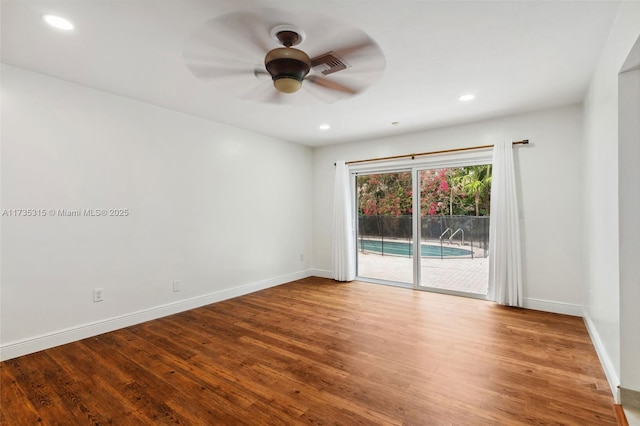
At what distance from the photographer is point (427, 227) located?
4.64m

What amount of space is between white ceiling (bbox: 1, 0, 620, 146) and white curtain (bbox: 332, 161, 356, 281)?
5.68 ft

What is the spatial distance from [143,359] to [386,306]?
271 centimetres

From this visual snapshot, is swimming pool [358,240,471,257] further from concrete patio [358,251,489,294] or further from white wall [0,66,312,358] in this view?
white wall [0,66,312,358]


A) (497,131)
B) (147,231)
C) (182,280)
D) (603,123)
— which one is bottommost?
(182,280)

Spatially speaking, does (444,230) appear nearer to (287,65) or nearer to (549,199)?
(549,199)

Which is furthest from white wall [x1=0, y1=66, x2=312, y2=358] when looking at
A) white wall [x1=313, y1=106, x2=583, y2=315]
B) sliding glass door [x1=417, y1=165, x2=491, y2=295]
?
white wall [x1=313, y1=106, x2=583, y2=315]

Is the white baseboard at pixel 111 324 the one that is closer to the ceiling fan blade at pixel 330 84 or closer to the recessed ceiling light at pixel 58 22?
the recessed ceiling light at pixel 58 22

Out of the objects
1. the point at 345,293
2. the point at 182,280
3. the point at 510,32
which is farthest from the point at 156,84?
the point at 345,293

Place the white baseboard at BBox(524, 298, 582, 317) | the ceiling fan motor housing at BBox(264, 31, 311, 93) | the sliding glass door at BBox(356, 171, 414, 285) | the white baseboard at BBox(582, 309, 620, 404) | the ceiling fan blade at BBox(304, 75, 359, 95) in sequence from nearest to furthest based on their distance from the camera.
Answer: the white baseboard at BBox(582, 309, 620, 404), the ceiling fan motor housing at BBox(264, 31, 311, 93), the ceiling fan blade at BBox(304, 75, 359, 95), the white baseboard at BBox(524, 298, 582, 317), the sliding glass door at BBox(356, 171, 414, 285)

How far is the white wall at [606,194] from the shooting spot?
6.12ft

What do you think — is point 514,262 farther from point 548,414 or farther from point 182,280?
point 182,280

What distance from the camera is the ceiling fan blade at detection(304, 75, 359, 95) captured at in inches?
106

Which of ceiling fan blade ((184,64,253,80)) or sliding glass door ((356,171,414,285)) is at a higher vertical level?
ceiling fan blade ((184,64,253,80))

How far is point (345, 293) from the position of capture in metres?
4.52
